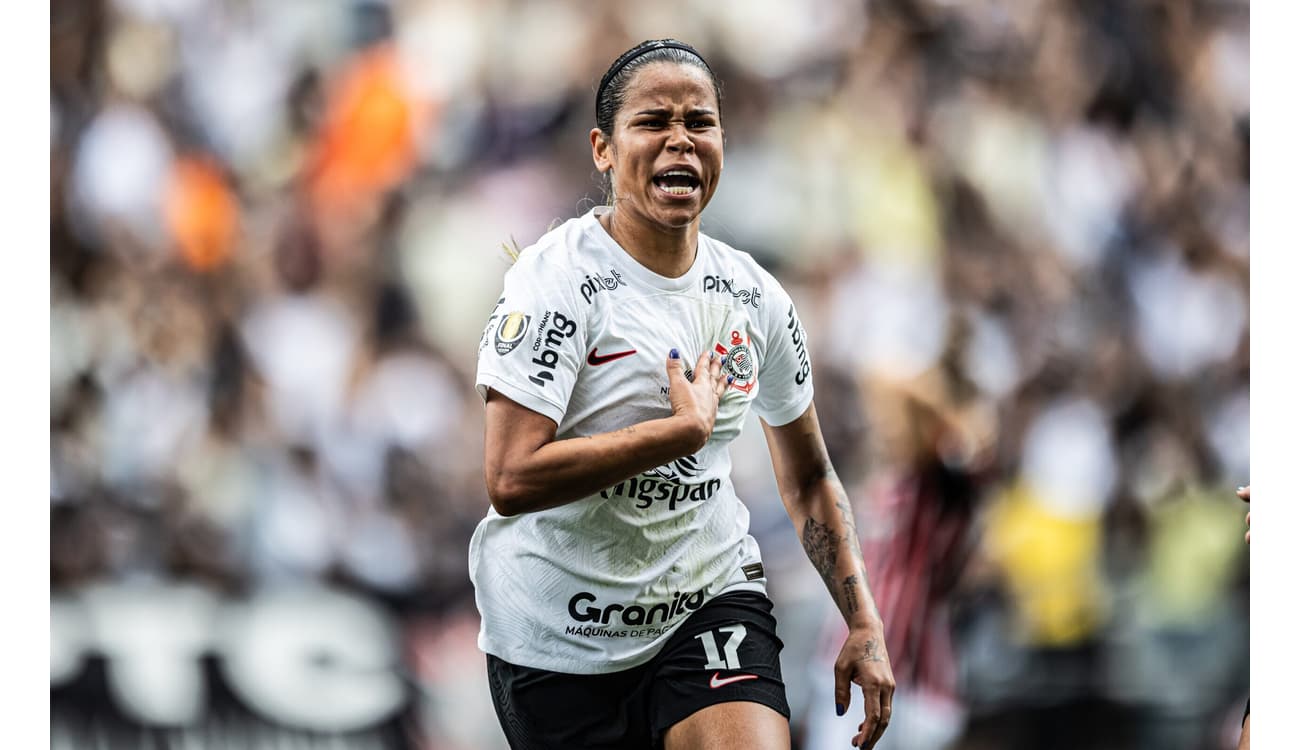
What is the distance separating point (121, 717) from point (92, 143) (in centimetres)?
183

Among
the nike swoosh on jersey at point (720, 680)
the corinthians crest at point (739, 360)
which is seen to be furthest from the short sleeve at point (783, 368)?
the nike swoosh on jersey at point (720, 680)

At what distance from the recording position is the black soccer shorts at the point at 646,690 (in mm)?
2205

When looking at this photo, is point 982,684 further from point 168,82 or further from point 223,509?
point 168,82

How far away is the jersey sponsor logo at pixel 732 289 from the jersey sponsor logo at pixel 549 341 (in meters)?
0.34

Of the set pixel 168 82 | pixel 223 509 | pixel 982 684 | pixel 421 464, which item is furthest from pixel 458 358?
pixel 982 684

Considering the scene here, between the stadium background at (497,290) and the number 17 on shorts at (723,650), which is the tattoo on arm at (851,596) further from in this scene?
the stadium background at (497,290)

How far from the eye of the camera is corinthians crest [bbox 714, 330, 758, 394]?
7.77ft

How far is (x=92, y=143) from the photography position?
4086 mm

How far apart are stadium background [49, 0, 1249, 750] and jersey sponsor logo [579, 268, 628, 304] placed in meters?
1.65

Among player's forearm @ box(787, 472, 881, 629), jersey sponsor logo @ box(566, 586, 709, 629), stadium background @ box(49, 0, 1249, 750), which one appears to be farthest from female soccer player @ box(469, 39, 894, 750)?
stadium background @ box(49, 0, 1249, 750)

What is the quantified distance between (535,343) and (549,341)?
3 cm

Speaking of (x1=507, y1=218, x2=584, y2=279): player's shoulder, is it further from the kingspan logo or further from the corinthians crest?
the kingspan logo

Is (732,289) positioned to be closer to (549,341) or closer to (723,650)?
(549,341)

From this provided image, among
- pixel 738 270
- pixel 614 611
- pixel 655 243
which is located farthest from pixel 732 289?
pixel 614 611
